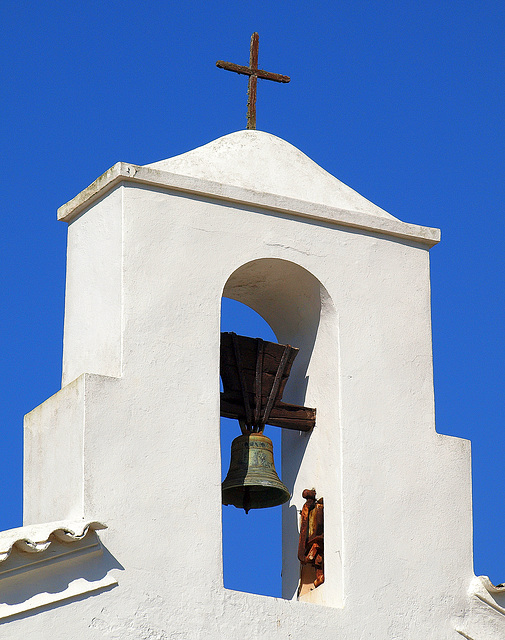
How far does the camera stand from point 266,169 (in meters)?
10.5

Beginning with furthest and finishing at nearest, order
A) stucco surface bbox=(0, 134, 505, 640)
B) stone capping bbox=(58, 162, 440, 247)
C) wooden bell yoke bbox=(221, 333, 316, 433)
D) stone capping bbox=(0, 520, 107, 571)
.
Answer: wooden bell yoke bbox=(221, 333, 316, 433) → stone capping bbox=(58, 162, 440, 247) → stucco surface bbox=(0, 134, 505, 640) → stone capping bbox=(0, 520, 107, 571)

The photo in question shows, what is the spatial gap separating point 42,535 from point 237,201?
2.63 m

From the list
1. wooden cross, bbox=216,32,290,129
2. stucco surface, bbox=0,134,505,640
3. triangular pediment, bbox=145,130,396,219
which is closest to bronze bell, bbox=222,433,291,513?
stucco surface, bbox=0,134,505,640

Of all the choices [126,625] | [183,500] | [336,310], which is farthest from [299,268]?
[126,625]

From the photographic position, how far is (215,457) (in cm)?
953

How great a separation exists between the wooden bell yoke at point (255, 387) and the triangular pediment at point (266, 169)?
3.33 feet

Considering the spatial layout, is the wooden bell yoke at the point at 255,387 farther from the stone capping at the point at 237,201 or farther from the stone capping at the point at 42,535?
the stone capping at the point at 42,535

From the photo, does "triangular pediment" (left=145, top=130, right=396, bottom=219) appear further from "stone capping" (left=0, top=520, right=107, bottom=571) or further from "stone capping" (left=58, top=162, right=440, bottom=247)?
"stone capping" (left=0, top=520, right=107, bottom=571)

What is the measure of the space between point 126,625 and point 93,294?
7.12 ft

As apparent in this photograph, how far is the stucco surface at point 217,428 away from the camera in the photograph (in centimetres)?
912

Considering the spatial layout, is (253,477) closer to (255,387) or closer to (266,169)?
(255,387)

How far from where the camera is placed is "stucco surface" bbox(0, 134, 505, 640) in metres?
9.12

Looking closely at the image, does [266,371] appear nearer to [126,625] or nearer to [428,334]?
[428,334]

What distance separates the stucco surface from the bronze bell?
0.78ft
